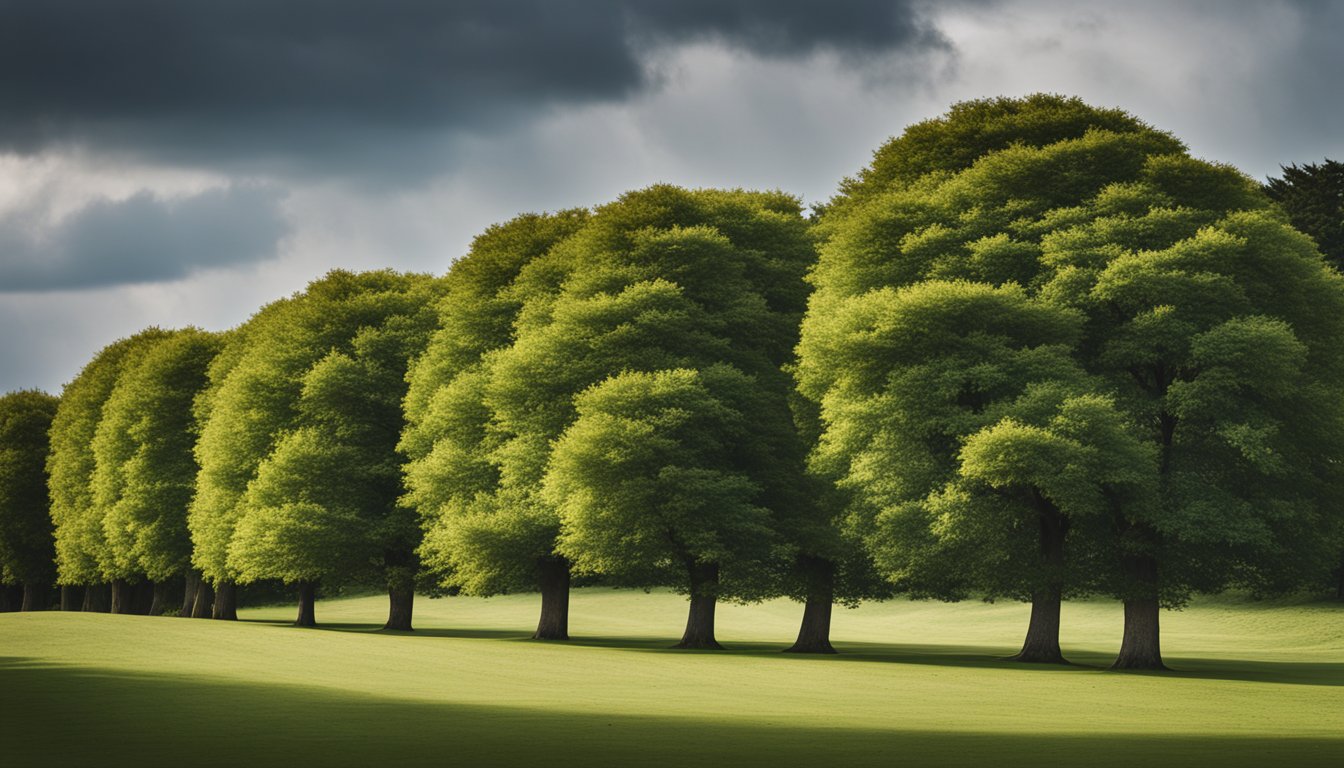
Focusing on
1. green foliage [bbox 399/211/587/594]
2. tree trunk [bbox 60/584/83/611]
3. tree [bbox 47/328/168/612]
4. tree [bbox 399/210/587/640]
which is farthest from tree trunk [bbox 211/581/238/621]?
tree trunk [bbox 60/584/83/611]

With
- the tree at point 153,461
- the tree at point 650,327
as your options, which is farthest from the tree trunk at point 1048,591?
the tree at point 153,461

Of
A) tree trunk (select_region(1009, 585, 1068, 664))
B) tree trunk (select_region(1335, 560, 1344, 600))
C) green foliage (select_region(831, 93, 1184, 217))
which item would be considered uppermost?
green foliage (select_region(831, 93, 1184, 217))

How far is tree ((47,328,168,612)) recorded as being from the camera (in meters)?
97.1

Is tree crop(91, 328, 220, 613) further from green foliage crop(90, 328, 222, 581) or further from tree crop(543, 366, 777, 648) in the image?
tree crop(543, 366, 777, 648)

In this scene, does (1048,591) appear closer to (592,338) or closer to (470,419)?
(592,338)

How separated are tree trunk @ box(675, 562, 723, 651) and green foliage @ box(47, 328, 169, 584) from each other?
50.3 m

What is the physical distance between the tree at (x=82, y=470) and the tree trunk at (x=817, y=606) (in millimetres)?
54882

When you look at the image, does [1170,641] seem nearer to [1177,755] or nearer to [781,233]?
[781,233]

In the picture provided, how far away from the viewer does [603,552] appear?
51.3 metres

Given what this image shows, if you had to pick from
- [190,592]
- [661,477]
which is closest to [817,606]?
[661,477]

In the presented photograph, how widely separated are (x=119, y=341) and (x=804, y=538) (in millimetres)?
69440

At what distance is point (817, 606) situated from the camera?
186 ft

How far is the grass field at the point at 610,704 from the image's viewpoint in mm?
21406

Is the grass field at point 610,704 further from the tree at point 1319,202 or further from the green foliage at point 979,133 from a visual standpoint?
the tree at point 1319,202
